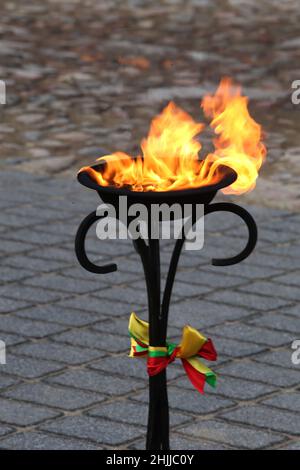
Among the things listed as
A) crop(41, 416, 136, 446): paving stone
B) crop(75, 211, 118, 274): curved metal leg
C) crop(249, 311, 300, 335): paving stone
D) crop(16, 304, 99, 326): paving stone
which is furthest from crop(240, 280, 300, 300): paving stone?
crop(75, 211, 118, 274): curved metal leg

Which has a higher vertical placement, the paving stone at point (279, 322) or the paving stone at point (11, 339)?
the paving stone at point (279, 322)

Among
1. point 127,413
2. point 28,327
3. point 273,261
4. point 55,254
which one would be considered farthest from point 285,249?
point 127,413

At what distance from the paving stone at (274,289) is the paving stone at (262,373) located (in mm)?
916

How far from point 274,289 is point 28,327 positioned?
135 centimetres

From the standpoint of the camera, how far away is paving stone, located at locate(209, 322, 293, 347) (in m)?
5.88

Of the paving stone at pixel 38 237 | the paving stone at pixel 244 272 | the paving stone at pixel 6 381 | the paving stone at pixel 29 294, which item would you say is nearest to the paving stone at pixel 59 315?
the paving stone at pixel 29 294

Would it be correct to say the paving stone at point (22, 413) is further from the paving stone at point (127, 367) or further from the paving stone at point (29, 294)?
the paving stone at point (29, 294)

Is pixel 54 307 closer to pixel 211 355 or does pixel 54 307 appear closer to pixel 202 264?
pixel 202 264

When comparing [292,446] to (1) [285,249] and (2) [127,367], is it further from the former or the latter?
(1) [285,249]

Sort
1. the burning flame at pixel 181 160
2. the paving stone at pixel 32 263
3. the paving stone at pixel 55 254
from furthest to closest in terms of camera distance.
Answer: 1. the paving stone at pixel 55 254
2. the paving stone at pixel 32 263
3. the burning flame at pixel 181 160

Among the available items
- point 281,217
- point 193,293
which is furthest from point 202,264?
point 281,217

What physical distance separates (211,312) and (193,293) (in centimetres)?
31

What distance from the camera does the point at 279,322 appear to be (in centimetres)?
611

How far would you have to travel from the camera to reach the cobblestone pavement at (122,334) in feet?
16.3
